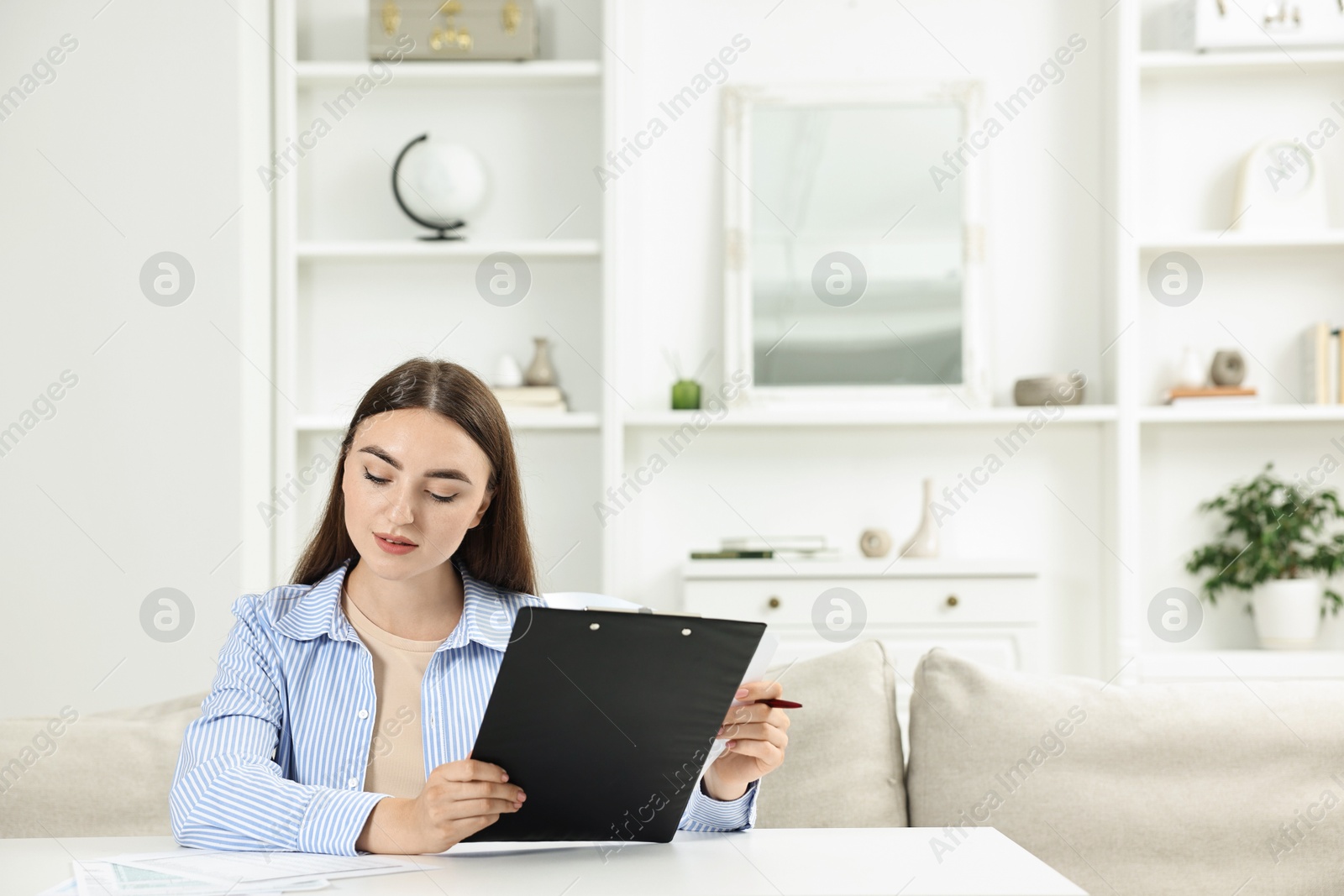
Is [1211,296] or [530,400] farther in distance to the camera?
[1211,296]

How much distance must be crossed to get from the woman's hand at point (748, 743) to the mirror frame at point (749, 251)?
2.20m

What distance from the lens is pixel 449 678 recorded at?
135 cm

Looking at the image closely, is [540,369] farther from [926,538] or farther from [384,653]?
[384,653]

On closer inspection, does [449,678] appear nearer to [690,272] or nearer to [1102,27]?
[690,272]

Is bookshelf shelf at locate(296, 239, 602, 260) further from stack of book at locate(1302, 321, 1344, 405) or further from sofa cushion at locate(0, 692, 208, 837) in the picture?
stack of book at locate(1302, 321, 1344, 405)

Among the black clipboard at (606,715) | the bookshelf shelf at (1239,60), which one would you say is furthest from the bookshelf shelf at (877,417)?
the black clipboard at (606,715)

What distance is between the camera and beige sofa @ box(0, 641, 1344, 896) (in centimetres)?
146

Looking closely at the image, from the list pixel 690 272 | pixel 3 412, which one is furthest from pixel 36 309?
pixel 690 272

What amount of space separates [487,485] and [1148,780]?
949mm

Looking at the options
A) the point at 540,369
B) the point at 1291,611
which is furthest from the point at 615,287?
the point at 1291,611

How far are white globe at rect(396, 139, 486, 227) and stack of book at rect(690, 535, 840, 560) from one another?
3.99 feet

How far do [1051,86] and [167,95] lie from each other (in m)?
2.49

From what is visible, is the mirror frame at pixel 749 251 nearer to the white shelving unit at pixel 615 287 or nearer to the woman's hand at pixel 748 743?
the white shelving unit at pixel 615 287

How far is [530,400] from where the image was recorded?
10.7ft
